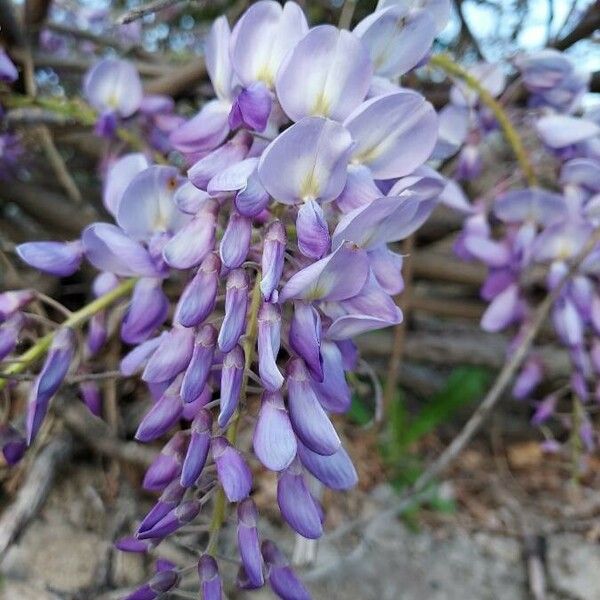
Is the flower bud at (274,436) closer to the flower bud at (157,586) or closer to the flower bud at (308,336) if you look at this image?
the flower bud at (308,336)

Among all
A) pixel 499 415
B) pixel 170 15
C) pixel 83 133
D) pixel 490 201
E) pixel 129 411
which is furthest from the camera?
pixel 170 15

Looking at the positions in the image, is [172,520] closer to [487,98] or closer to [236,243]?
[236,243]

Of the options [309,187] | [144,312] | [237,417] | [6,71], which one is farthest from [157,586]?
[6,71]

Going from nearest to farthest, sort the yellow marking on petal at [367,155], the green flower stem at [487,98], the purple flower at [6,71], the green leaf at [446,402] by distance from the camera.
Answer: the yellow marking on petal at [367,155] < the purple flower at [6,71] < the green flower stem at [487,98] < the green leaf at [446,402]

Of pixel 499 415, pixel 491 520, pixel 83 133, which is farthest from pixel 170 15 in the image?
pixel 491 520

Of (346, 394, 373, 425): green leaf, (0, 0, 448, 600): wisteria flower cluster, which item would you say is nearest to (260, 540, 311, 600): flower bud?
(0, 0, 448, 600): wisteria flower cluster

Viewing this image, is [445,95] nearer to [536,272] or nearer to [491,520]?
[536,272]

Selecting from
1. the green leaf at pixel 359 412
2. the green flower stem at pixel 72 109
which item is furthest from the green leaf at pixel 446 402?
the green flower stem at pixel 72 109
